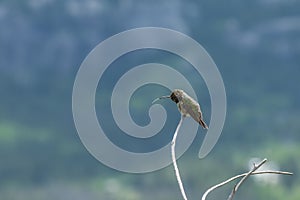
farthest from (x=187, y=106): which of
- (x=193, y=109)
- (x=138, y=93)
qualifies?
(x=138, y=93)

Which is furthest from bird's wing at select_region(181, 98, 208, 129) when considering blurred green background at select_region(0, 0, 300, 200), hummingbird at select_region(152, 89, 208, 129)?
blurred green background at select_region(0, 0, 300, 200)

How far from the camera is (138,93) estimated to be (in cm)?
14012

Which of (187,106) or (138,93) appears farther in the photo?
(138,93)

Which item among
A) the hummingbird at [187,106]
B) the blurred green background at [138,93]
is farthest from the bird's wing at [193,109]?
the blurred green background at [138,93]

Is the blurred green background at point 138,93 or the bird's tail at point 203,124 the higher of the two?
the blurred green background at point 138,93

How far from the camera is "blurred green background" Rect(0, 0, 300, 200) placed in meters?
116

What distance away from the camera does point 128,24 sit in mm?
163250

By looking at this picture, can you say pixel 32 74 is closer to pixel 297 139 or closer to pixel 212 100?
Answer: pixel 297 139

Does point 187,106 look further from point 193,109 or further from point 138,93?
point 138,93

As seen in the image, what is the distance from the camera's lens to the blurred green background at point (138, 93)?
381 feet

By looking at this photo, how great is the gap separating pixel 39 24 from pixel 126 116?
16579 centimetres

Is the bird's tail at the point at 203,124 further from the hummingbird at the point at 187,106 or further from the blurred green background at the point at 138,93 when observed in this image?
the blurred green background at the point at 138,93

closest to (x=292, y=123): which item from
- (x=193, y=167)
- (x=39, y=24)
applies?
(x=193, y=167)

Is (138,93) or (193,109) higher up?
(138,93)
